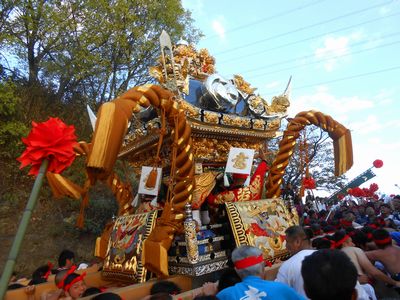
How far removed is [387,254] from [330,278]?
265 cm

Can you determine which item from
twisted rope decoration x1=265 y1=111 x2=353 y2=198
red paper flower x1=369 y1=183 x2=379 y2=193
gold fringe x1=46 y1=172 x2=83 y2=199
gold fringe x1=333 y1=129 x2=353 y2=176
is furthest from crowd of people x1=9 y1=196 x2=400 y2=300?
red paper flower x1=369 y1=183 x2=379 y2=193

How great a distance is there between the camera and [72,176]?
12180 millimetres

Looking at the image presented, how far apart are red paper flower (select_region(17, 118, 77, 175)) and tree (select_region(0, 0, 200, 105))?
35.2ft

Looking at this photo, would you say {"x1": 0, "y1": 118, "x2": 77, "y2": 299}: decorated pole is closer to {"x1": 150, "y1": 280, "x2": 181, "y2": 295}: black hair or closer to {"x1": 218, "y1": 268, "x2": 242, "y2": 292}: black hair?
{"x1": 218, "y1": 268, "x2": 242, "y2": 292}: black hair

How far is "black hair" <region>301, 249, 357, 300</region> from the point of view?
1650mm

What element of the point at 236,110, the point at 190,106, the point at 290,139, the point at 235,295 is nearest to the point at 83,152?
the point at 190,106

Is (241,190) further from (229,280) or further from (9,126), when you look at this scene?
(9,126)

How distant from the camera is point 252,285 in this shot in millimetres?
2160

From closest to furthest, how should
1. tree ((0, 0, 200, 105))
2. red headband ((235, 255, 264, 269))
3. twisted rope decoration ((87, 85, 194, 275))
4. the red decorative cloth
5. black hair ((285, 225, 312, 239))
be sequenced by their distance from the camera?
red headband ((235, 255, 264, 269)), twisted rope decoration ((87, 85, 194, 275)), black hair ((285, 225, 312, 239)), the red decorative cloth, tree ((0, 0, 200, 105))

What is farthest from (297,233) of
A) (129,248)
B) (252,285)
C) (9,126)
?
(9,126)

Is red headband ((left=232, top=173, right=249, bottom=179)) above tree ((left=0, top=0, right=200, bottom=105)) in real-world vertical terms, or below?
below

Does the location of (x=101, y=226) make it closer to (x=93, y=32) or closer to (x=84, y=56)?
(x=84, y=56)

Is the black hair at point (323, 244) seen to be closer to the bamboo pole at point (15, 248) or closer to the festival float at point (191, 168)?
the festival float at point (191, 168)

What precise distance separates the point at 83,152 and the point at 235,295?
6.66 feet
